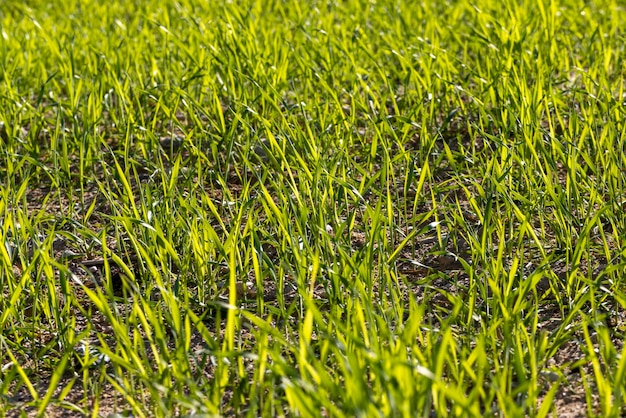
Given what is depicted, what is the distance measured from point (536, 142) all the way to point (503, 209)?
0.23 meters

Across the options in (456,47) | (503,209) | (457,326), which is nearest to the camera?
(457,326)

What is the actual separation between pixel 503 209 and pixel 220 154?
95 centimetres

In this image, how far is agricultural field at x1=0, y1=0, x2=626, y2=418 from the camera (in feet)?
6.24

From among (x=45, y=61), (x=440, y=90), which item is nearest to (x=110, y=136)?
(x=45, y=61)

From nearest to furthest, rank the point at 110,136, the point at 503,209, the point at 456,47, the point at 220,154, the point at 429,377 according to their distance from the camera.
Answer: the point at 429,377
the point at 503,209
the point at 220,154
the point at 110,136
the point at 456,47

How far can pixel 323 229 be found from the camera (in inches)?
92.4

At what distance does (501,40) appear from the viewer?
11.7ft

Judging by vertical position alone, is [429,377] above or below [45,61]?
above

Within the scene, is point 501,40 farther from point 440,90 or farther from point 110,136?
point 110,136

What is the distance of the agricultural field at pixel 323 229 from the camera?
6.24 feet

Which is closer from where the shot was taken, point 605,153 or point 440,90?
point 605,153

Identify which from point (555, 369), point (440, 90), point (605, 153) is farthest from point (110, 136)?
point (555, 369)

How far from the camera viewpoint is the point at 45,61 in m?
4.23

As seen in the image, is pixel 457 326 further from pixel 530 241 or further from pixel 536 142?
pixel 536 142
